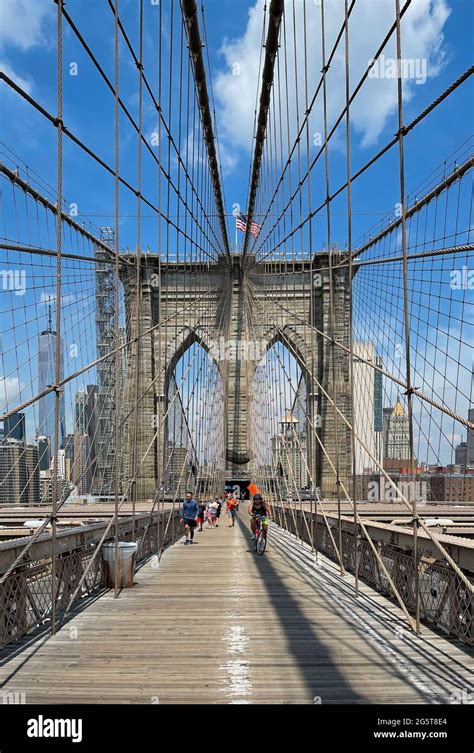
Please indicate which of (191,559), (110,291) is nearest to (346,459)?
(110,291)

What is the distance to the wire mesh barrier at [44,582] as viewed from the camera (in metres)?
3.79

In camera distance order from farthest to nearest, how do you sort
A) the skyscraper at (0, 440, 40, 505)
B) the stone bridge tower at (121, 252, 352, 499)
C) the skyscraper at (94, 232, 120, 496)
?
the stone bridge tower at (121, 252, 352, 499)
the skyscraper at (94, 232, 120, 496)
the skyscraper at (0, 440, 40, 505)

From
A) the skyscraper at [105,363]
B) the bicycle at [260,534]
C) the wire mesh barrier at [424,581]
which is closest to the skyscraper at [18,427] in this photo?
the bicycle at [260,534]

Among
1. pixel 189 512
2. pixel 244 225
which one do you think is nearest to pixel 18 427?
pixel 189 512

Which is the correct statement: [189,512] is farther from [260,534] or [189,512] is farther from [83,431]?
[83,431]

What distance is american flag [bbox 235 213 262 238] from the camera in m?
29.8

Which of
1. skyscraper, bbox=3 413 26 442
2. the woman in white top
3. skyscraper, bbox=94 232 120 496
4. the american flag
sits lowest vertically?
the woman in white top

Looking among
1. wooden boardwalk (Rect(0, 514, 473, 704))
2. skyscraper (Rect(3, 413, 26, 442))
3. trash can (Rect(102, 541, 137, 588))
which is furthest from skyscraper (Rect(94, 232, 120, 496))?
wooden boardwalk (Rect(0, 514, 473, 704))

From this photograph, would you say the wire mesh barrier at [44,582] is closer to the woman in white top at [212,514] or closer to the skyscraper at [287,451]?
the skyscraper at [287,451]

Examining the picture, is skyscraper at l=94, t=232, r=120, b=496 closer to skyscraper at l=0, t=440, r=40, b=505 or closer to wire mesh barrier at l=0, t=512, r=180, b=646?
skyscraper at l=0, t=440, r=40, b=505

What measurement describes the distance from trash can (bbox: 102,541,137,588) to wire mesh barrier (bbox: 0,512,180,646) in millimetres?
54

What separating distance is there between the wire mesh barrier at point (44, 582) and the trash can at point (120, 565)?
0.18 ft
